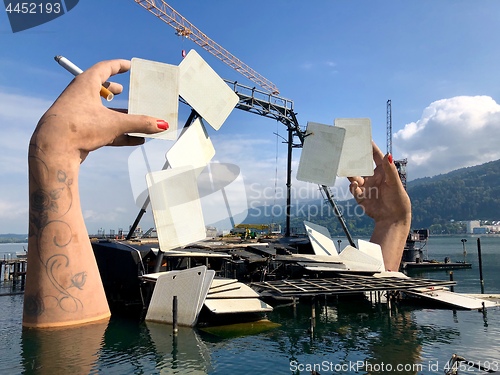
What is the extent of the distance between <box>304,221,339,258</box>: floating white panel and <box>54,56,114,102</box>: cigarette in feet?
56.3

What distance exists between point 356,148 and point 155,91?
621 inches

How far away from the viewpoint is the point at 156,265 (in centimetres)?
2189

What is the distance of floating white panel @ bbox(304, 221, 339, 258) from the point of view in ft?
96.4

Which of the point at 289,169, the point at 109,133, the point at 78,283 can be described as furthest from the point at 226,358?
the point at 289,169

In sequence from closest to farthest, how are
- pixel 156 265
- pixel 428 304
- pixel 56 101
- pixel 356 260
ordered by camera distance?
1. pixel 56 101
2. pixel 156 265
3. pixel 428 304
4. pixel 356 260

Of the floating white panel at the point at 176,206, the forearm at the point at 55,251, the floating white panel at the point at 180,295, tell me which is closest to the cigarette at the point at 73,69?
the forearm at the point at 55,251

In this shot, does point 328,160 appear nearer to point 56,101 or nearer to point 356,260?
point 356,260

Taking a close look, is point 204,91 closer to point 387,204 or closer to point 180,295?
point 180,295

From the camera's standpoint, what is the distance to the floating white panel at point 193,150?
838 inches

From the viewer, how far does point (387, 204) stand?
30.3 metres

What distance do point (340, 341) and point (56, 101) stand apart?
50.3ft

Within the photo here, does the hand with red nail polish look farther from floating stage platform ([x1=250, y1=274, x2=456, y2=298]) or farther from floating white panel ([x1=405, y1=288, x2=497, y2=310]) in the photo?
floating stage platform ([x1=250, y1=274, x2=456, y2=298])

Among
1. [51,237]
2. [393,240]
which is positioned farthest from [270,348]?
[393,240]

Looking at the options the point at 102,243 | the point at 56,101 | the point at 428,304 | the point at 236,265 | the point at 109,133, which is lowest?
the point at 428,304
